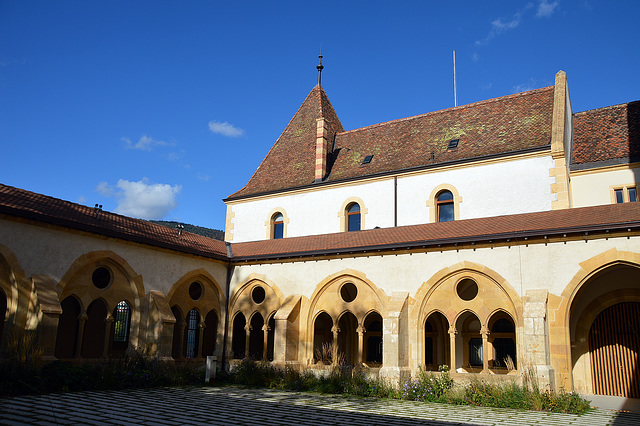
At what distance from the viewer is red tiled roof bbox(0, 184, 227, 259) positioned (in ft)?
44.6

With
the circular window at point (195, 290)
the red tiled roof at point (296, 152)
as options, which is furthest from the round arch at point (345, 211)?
the circular window at point (195, 290)

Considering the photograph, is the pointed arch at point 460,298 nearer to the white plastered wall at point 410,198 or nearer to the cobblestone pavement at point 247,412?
the cobblestone pavement at point 247,412

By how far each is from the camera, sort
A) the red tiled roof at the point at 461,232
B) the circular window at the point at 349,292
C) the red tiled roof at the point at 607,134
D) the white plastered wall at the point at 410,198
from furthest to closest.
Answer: the circular window at the point at 349,292
the red tiled roof at the point at 607,134
the white plastered wall at the point at 410,198
the red tiled roof at the point at 461,232

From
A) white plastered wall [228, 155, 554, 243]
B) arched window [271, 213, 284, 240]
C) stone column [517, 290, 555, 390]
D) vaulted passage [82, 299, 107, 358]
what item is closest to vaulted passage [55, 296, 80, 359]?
vaulted passage [82, 299, 107, 358]

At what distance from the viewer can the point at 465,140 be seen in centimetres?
2030

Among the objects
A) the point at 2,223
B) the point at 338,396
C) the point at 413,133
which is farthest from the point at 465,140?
the point at 2,223

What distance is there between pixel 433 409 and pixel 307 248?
7670 millimetres

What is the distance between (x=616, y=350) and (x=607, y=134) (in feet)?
27.8

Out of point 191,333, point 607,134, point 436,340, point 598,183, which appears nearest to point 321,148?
point 436,340

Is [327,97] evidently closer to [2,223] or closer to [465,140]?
[465,140]

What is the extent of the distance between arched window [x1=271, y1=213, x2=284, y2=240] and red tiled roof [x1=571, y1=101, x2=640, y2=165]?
38.4 ft

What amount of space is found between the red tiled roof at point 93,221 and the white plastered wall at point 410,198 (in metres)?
4.05

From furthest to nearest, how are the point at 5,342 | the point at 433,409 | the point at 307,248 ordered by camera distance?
the point at 307,248
the point at 5,342
the point at 433,409

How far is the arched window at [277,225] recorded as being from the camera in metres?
23.0
